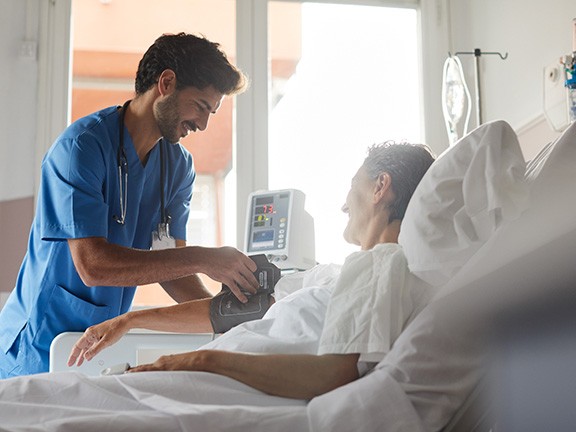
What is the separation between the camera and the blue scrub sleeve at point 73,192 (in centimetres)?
214

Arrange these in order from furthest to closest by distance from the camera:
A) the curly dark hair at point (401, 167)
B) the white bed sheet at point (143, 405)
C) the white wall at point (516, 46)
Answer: the white wall at point (516, 46), the curly dark hair at point (401, 167), the white bed sheet at point (143, 405)

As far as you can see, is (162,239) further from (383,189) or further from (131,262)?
(383,189)

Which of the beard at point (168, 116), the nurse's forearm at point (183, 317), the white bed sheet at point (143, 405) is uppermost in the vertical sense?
the beard at point (168, 116)

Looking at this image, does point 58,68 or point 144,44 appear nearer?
point 58,68

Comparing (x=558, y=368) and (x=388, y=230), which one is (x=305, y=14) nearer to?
(x=388, y=230)

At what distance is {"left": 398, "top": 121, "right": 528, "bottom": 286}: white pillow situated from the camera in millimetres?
1361

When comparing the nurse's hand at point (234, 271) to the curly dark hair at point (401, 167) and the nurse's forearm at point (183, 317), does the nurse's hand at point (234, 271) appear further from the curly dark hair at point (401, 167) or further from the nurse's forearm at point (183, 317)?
the curly dark hair at point (401, 167)

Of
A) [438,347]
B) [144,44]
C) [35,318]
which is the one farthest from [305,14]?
[438,347]

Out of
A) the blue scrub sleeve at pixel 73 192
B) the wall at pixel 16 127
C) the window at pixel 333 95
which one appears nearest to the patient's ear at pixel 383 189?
the blue scrub sleeve at pixel 73 192

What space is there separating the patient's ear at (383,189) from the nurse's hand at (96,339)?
656 mm

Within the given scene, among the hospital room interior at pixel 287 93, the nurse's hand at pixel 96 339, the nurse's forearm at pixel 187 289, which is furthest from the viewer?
the hospital room interior at pixel 287 93

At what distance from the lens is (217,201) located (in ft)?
13.0

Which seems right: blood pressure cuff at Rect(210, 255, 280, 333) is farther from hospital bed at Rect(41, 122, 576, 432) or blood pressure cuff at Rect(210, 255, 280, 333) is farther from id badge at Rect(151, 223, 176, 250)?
hospital bed at Rect(41, 122, 576, 432)

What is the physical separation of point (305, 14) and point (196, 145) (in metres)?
0.79
